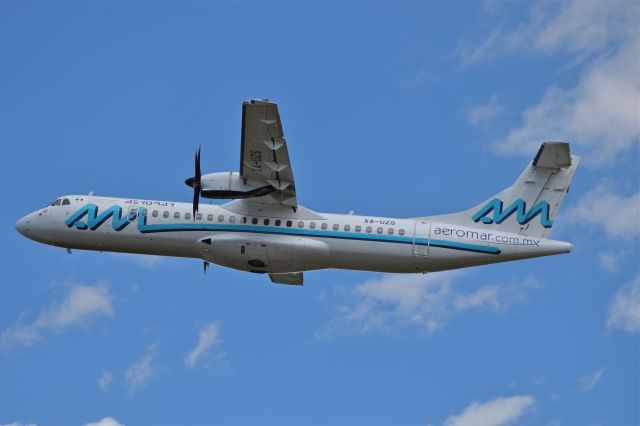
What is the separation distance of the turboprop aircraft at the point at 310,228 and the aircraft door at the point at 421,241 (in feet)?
0.11

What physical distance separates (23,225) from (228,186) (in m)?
8.98

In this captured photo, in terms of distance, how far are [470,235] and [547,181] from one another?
350cm

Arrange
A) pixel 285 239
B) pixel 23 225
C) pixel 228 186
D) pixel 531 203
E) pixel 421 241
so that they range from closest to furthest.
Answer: pixel 228 186, pixel 421 241, pixel 285 239, pixel 531 203, pixel 23 225

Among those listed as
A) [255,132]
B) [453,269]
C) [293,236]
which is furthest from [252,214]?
[453,269]

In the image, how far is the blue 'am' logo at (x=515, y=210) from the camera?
3516cm

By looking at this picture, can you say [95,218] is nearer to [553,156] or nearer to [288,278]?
[288,278]

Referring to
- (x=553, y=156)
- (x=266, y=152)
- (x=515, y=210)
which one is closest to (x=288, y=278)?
(x=266, y=152)

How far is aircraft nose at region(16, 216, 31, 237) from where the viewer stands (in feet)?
124

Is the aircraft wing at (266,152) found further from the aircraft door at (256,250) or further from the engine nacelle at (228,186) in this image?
the aircraft door at (256,250)

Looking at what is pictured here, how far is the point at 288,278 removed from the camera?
39.6 meters

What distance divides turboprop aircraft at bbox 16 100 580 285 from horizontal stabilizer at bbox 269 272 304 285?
3.02 m

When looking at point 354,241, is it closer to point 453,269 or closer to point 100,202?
point 453,269

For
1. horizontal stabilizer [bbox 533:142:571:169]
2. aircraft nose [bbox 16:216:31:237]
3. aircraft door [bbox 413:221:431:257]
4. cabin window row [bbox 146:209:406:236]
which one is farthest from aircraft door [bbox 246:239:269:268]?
horizontal stabilizer [bbox 533:142:571:169]

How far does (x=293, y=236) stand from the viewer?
3541 centimetres
